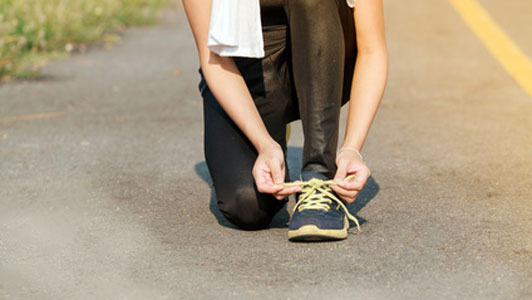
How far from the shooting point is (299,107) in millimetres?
2641

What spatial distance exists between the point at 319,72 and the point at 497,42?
148 inches

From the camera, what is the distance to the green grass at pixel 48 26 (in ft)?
18.4

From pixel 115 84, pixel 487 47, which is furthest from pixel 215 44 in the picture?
pixel 487 47

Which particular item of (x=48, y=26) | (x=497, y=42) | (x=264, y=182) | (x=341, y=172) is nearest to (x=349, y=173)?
(x=341, y=172)

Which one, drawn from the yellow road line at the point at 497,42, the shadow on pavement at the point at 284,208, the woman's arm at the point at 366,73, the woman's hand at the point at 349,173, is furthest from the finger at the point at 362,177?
the yellow road line at the point at 497,42

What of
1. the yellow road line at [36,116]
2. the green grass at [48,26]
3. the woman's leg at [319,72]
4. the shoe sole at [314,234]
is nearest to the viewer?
the shoe sole at [314,234]

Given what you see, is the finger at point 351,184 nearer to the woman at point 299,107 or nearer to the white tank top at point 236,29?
the woman at point 299,107

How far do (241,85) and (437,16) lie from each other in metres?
5.03

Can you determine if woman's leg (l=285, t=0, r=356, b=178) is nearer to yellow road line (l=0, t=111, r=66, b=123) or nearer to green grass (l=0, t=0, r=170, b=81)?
yellow road line (l=0, t=111, r=66, b=123)

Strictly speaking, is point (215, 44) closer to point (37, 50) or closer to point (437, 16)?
point (37, 50)

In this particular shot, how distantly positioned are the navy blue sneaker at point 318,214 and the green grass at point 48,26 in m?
3.40

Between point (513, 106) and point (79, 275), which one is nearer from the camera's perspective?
point (79, 275)

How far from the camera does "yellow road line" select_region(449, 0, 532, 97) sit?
4934 mm

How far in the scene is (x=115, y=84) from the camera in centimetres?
519
